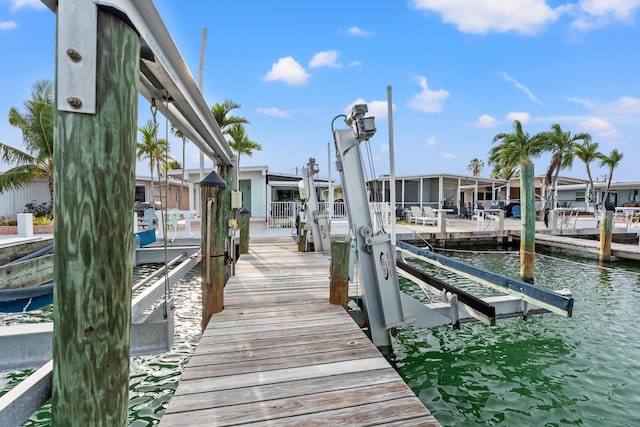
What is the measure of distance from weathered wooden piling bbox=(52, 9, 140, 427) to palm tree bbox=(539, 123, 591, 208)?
26248mm

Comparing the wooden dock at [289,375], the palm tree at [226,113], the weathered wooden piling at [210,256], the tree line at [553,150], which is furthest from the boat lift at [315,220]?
the tree line at [553,150]

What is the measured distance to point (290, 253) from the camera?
7.94 meters

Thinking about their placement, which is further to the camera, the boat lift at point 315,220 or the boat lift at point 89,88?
the boat lift at point 315,220

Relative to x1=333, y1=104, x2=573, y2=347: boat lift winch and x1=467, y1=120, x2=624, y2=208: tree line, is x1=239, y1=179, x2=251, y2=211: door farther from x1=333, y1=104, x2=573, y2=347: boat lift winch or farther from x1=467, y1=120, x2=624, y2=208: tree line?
x1=467, y1=120, x2=624, y2=208: tree line

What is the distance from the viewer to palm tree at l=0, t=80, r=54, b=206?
1346cm

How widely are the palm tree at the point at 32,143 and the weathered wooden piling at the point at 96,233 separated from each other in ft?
51.8

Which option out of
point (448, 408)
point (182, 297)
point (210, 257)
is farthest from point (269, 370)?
point (182, 297)

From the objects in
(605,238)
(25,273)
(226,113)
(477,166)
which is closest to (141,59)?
(25,273)

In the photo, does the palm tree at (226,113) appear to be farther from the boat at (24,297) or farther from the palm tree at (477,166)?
the palm tree at (477,166)

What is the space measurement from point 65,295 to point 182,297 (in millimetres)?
6017

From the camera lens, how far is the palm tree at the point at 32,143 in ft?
44.2

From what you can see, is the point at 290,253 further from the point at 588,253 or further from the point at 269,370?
the point at 588,253

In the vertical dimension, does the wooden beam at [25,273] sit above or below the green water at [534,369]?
above

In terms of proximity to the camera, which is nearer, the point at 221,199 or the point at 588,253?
the point at 221,199
